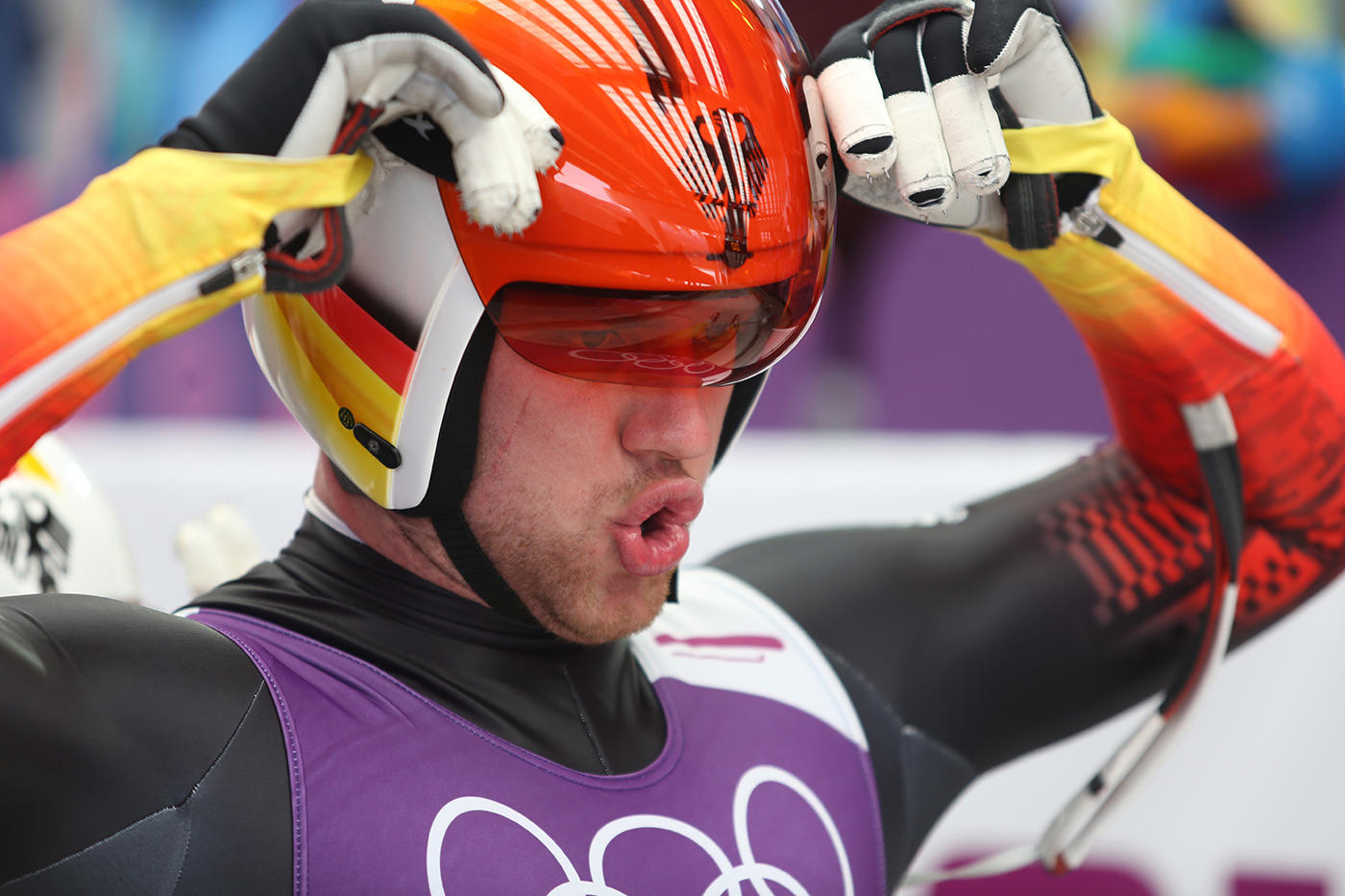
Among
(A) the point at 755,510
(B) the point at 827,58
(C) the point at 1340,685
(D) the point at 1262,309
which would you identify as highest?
(B) the point at 827,58

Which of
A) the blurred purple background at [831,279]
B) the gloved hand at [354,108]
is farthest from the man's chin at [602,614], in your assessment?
the blurred purple background at [831,279]

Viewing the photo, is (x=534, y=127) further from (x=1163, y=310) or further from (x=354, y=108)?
(x=1163, y=310)

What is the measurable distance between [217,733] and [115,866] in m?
0.11

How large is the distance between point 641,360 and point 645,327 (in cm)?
3

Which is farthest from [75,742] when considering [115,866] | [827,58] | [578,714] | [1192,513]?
[1192,513]

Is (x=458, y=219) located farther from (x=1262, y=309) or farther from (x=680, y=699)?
(x=1262, y=309)

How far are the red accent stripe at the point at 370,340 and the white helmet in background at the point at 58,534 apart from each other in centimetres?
47

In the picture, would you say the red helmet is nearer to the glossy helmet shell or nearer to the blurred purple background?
the glossy helmet shell

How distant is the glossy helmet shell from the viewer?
103 centimetres

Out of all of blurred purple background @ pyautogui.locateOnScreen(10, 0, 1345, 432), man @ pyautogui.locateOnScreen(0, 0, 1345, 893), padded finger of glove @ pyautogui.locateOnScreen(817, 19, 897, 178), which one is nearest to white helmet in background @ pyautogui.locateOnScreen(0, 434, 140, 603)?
man @ pyautogui.locateOnScreen(0, 0, 1345, 893)

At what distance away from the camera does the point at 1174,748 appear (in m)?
1.78

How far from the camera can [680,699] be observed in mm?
1304

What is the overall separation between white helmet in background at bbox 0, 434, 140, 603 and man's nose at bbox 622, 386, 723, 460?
624 millimetres

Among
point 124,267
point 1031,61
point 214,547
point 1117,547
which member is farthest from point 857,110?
point 214,547
